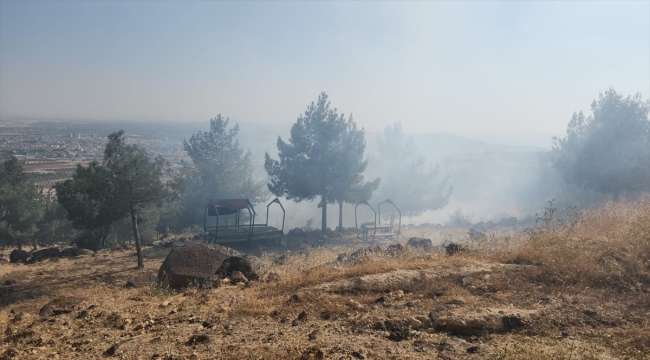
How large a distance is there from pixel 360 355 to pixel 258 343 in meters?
1.23

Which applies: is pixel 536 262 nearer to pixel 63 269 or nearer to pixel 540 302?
pixel 540 302

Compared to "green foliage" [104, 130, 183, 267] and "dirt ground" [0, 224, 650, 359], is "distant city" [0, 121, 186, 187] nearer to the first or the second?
"green foliage" [104, 130, 183, 267]

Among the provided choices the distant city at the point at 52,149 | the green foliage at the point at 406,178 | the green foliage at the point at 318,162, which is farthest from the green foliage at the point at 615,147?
the distant city at the point at 52,149

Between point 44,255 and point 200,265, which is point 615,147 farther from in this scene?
point 44,255

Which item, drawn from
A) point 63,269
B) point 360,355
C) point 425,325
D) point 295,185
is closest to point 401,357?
point 360,355

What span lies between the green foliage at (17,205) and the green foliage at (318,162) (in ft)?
49.3

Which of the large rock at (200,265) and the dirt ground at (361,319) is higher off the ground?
the dirt ground at (361,319)

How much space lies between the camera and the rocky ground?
4344 mm

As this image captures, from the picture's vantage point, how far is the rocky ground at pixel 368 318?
4.34 m

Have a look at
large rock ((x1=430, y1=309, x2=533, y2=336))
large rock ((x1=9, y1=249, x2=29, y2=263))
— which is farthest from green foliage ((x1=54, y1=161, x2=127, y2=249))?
large rock ((x1=430, y1=309, x2=533, y2=336))

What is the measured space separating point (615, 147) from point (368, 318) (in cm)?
2901

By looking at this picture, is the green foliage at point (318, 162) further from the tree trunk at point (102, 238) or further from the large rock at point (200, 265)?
the large rock at point (200, 265)

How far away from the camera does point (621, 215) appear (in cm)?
898

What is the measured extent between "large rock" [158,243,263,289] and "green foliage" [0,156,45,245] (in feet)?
70.8
